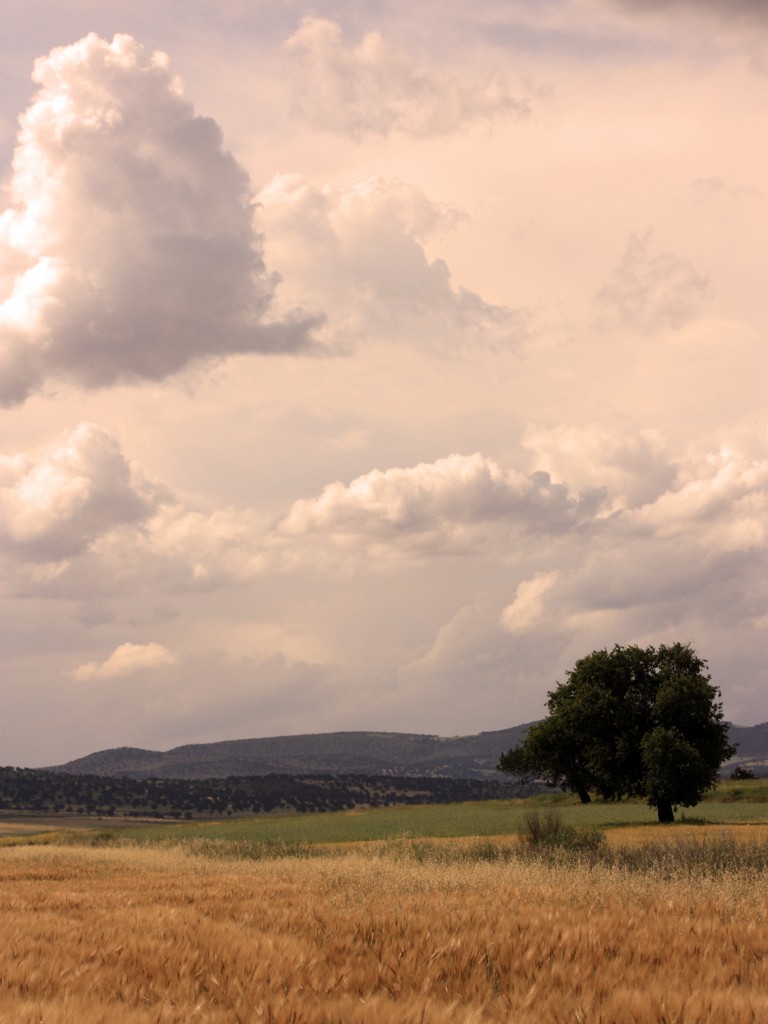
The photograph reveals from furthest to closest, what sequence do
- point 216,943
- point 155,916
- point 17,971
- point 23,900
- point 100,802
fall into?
point 100,802
point 23,900
point 155,916
point 216,943
point 17,971

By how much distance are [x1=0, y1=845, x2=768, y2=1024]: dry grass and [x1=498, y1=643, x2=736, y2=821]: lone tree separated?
3805cm

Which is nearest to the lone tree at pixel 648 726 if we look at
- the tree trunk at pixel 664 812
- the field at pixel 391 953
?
the tree trunk at pixel 664 812

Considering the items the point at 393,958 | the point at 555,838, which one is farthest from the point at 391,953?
the point at 555,838

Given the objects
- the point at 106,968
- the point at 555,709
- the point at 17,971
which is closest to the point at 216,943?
the point at 106,968

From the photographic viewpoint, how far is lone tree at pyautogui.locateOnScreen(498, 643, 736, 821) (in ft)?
171

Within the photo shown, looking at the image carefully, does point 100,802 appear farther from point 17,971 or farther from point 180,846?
point 17,971

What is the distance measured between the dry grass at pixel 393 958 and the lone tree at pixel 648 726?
38.1 meters

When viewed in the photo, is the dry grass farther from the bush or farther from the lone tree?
the lone tree

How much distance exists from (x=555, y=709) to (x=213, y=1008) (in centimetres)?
5984

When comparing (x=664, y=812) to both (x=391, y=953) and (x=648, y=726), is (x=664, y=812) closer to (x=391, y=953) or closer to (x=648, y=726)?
(x=648, y=726)

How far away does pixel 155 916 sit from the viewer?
12266mm

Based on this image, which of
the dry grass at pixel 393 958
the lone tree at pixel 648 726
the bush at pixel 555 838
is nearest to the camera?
the dry grass at pixel 393 958

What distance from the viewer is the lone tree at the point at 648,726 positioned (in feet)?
171

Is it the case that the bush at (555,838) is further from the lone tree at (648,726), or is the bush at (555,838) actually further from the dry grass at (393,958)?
the lone tree at (648,726)
